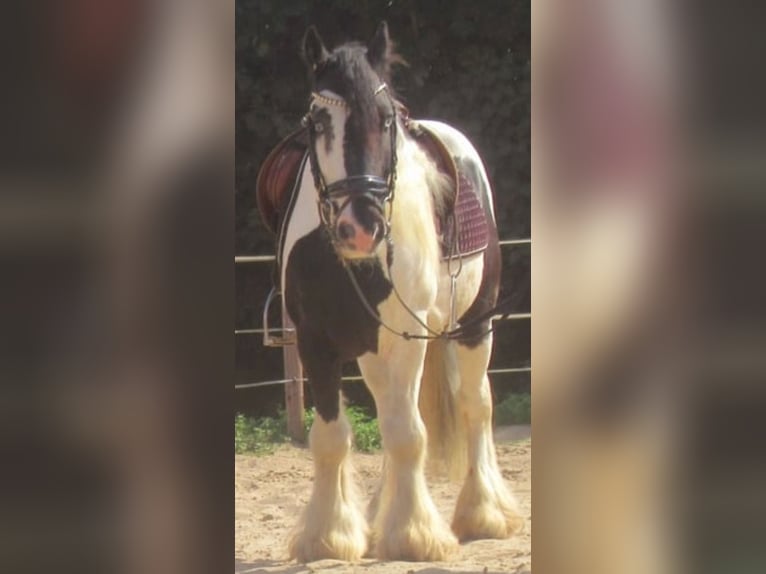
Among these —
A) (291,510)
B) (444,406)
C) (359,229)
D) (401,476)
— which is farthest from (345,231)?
(291,510)

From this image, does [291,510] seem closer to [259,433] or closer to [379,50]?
[259,433]

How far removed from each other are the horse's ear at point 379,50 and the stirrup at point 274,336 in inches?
39.0

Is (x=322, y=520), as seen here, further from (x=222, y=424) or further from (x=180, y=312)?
(x=180, y=312)

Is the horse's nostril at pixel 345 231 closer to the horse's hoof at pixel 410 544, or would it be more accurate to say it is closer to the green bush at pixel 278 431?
the green bush at pixel 278 431

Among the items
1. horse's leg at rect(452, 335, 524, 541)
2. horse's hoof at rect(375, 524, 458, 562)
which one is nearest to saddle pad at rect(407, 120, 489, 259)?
horse's leg at rect(452, 335, 524, 541)

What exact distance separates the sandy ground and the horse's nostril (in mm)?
883

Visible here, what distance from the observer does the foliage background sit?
18.3ft

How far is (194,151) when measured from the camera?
568 centimetres

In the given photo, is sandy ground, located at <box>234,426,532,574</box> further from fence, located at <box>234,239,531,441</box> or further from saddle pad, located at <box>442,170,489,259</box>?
saddle pad, located at <box>442,170,489,259</box>

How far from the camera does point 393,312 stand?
5664 millimetres

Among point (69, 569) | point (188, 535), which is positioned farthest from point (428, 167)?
point (69, 569)

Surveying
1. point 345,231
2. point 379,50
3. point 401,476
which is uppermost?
point 379,50

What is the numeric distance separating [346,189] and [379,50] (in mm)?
567

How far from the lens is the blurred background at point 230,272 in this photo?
566 cm
